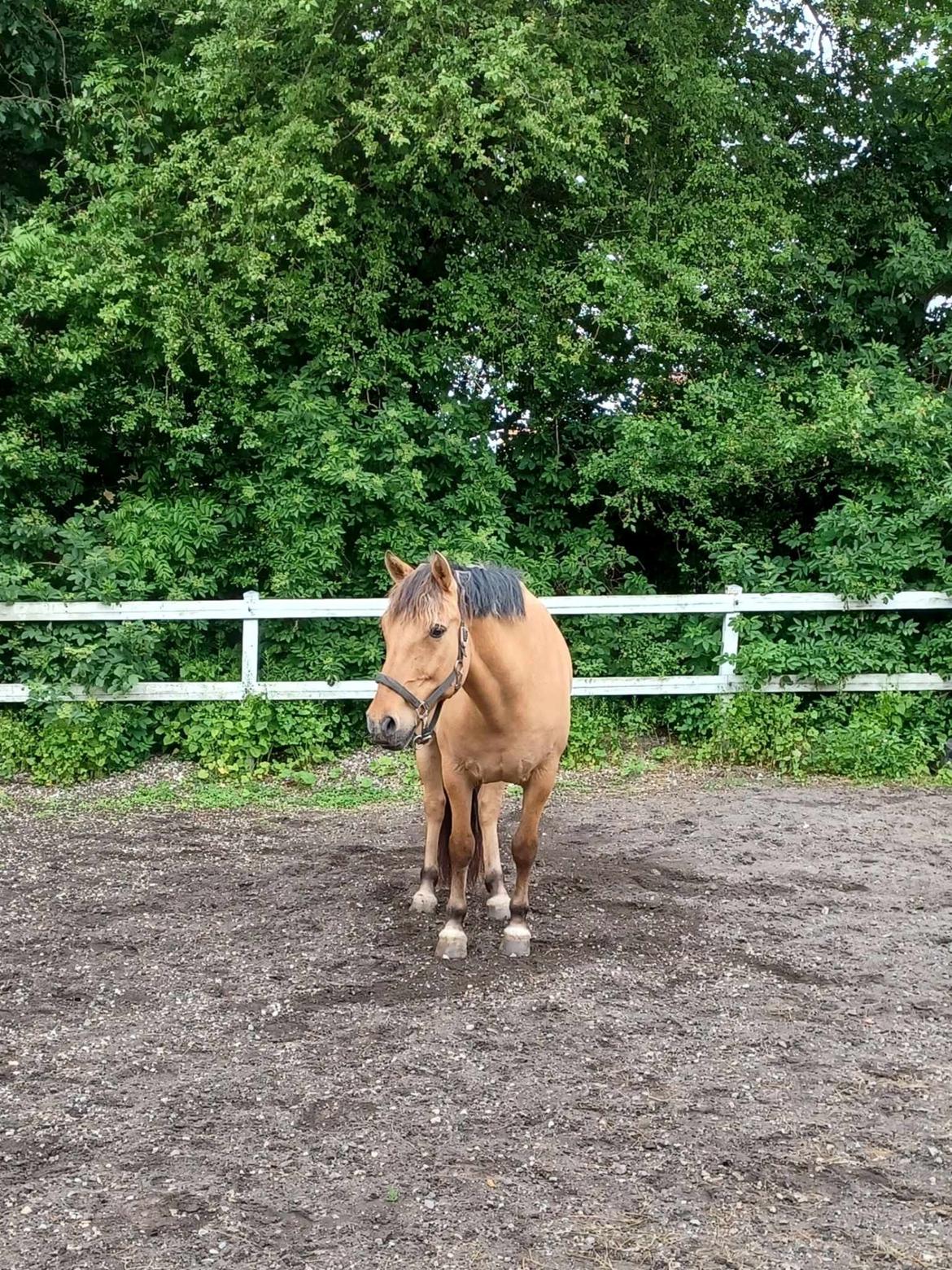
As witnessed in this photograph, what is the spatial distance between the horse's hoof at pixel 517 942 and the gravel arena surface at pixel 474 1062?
0.31 feet

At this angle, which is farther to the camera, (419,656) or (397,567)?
A: (397,567)

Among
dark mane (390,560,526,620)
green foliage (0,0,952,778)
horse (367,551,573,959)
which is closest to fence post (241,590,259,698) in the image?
green foliage (0,0,952,778)

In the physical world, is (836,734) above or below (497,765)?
below

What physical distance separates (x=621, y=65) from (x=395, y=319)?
9.25 feet

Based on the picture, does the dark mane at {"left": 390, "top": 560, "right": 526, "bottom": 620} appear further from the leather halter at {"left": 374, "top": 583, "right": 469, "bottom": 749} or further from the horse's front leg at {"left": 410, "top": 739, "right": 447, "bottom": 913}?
the horse's front leg at {"left": 410, "top": 739, "right": 447, "bottom": 913}

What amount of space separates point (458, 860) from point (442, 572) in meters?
1.37

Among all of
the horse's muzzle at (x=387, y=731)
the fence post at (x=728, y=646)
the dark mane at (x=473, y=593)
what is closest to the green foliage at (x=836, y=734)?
the fence post at (x=728, y=646)

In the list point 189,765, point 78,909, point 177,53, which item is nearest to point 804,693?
point 189,765

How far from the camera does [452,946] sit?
14.5 ft

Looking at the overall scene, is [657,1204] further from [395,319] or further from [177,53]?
[177,53]

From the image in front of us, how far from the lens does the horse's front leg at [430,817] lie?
15.7ft

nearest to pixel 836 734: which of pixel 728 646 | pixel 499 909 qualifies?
pixel 728 646

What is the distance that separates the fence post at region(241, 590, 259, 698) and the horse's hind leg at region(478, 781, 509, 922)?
3595mm

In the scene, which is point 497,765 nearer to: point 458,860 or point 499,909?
point 458,860
